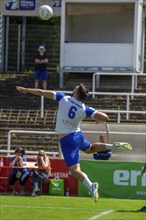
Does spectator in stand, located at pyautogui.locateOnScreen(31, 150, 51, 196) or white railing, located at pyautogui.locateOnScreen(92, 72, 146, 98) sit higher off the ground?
white railing, located at pyautogui.locateOnScreen(92, 72, 146, 98)

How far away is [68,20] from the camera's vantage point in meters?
35.8

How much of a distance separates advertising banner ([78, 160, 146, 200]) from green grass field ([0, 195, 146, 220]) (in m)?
0.90

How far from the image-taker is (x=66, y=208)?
23109mm

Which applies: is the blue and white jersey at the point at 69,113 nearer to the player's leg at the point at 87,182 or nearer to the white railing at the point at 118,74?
the player's leg at the point at 87,182

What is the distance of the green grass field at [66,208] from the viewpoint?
838 inches

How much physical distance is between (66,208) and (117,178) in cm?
435

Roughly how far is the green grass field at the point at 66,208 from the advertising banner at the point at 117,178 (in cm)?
90

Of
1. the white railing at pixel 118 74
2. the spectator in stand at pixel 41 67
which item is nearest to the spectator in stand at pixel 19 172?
the white railing at pixel 118 74

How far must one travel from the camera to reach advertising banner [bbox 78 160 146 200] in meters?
27.0

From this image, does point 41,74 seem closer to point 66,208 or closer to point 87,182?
point 66,208

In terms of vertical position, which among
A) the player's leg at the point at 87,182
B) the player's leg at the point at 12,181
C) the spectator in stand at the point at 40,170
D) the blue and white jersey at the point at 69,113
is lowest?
the player's leg at the point at 12,181

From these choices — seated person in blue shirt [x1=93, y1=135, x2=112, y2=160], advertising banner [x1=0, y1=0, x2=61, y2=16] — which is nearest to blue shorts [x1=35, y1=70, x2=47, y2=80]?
advertising banner [x1=0, y1=0, x2=61, y2=16]

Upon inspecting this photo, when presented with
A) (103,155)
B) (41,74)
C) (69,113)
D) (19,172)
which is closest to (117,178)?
(103,155)

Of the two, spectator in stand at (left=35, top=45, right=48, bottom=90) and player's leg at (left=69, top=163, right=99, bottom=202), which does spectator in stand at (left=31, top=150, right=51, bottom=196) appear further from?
player's leg at (left=69, top=163, right=99, bottom=202)
